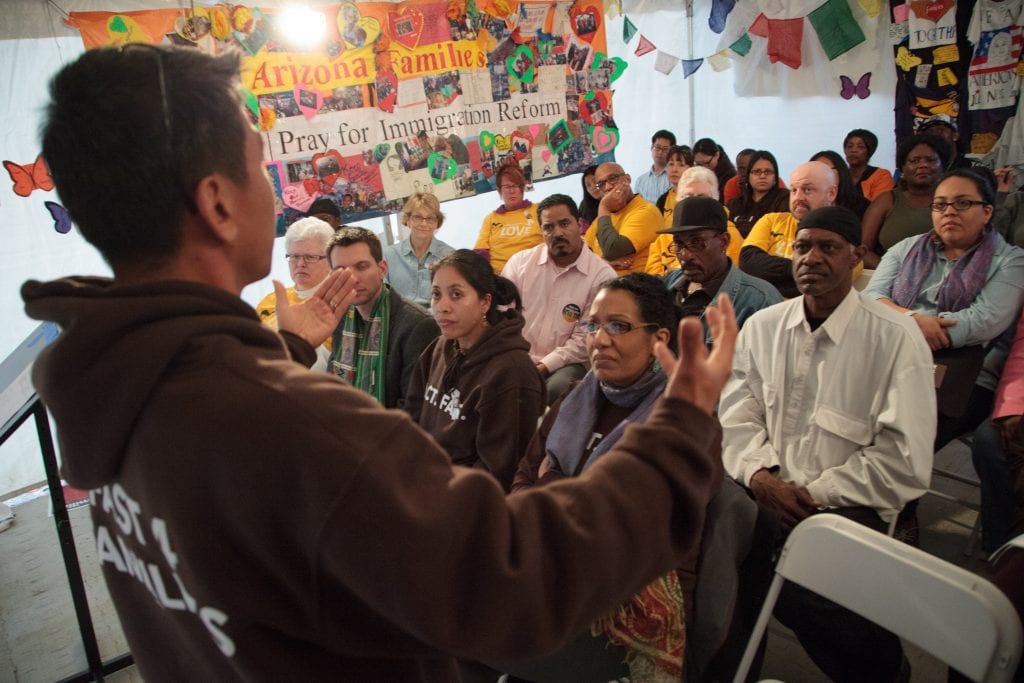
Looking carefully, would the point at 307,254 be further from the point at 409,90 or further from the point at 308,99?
the point at 409,90

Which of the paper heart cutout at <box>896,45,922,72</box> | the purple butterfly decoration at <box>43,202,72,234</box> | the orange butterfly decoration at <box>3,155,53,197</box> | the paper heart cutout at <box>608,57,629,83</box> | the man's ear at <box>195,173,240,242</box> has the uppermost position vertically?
the paper heart cutout at <box>608,57,629,83</box>

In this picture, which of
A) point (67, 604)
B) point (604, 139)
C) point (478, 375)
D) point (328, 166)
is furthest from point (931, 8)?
point (67, 604)

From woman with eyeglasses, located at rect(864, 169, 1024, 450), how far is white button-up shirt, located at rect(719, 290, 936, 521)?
842 millimetres

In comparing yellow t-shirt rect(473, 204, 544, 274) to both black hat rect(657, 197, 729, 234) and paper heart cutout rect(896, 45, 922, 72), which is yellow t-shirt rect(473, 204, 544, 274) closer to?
black hat rect(657, 197, 729, 234)

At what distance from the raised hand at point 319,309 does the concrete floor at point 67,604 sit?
188 centimetres

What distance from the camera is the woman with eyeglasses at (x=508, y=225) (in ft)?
16.4

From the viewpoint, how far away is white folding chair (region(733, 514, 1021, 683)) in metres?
1.24

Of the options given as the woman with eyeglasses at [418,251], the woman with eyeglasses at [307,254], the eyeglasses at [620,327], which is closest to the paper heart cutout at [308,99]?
the woman with eyeglasses at [418,251]

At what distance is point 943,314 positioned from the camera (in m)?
2.88

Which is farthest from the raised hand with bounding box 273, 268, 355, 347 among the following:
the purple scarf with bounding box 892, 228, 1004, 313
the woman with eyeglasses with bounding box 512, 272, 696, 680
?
the purple scarf with bounding box 892, 228, 1004, 313

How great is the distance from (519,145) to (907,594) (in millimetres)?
4757

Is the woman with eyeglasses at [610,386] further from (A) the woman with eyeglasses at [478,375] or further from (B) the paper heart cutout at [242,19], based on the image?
(B) the paper heart cutout at [242,19]

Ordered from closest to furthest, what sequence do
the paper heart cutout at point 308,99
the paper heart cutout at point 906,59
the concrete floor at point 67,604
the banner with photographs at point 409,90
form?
the concrete floor at point 67,604 < the banner with photographs at point 409,90 < the paper heart cutout at point 308,99 < the paper heart cutout at point 906,59

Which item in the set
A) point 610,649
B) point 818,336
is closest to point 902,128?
point 818,336
